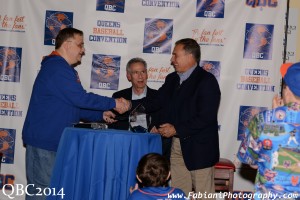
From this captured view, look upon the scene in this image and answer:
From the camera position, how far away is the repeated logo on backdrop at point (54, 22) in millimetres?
5465

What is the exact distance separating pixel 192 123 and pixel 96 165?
107 cm

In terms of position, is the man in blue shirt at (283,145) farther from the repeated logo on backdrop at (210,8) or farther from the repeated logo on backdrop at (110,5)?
the repeated logo on backdrop at (110,5)

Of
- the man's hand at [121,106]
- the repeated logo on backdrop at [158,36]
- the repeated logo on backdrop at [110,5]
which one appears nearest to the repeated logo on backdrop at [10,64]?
the repeated logo on backdrop at [110,5]

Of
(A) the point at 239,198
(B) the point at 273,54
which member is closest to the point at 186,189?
(A) the point at 239,198

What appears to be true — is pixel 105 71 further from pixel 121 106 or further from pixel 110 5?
pixel 121 106

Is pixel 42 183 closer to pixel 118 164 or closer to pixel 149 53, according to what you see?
pixel 118 164

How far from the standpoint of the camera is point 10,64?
18.1ft

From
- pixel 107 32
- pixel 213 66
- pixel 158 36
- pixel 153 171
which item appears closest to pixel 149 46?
pixel 158 36

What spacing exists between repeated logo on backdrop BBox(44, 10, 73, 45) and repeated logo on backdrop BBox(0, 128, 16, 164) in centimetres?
109

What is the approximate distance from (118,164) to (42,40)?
2348 mm

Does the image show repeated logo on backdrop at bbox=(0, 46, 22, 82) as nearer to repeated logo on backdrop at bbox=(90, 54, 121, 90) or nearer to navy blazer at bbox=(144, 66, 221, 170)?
repeated logo on backdrop at bbox=(90, 54, 121, 90)

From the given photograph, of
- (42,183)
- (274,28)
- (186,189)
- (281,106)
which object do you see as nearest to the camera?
(281,106)

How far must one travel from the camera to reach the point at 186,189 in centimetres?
468

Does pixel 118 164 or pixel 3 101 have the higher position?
pixel 3 101
